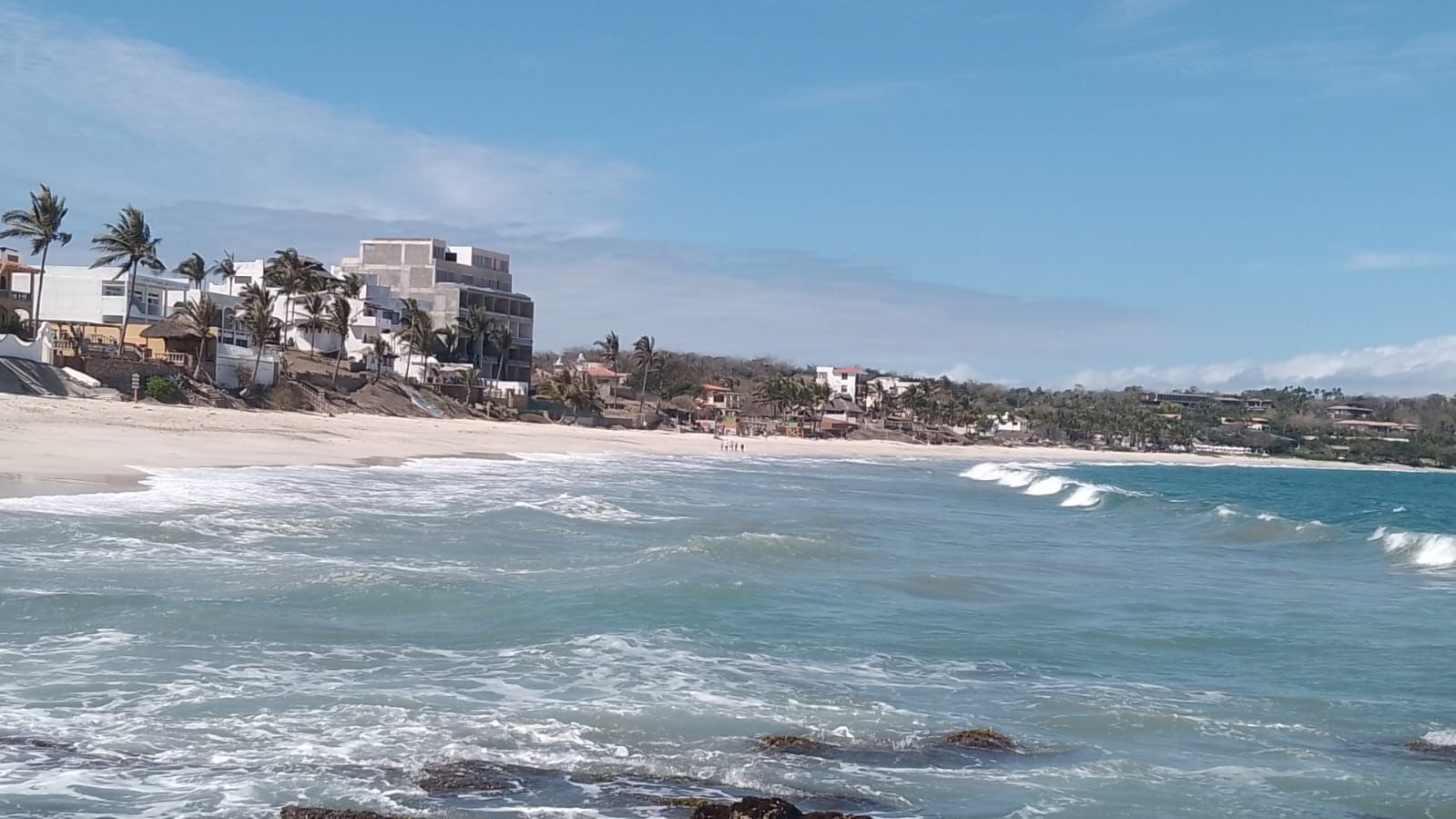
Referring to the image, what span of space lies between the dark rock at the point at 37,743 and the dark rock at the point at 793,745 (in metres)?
4.65

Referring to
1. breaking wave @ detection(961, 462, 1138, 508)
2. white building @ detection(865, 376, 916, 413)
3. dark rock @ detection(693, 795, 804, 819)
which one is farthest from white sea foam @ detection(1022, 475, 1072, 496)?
white building @ detection(865, 376, 916, 413)

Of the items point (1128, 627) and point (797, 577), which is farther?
point (797, 577)

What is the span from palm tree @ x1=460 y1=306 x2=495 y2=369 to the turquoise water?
57.7 meters

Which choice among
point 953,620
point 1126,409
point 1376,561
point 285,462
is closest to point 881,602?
point 953,620

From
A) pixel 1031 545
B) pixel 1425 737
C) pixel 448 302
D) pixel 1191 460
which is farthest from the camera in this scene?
pixel 1191 460

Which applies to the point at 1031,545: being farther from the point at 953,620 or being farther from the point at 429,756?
the point at 429,756

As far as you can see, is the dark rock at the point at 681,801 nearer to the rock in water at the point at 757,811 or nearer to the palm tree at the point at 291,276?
the rock in water at the point at 757,811

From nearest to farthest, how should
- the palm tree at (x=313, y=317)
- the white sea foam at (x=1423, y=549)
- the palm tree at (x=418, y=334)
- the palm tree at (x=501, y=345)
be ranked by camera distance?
the white sea foam at (x=1423, y=549) → the palm tree at (x=313, y=317) → the palm tree at (x=418, y=334) → the palm tree at (x=501, y=345)

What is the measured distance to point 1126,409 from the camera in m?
191

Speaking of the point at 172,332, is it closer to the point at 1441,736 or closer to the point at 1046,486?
the point at 1046,486

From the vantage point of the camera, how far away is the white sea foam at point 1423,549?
27297 millimetres

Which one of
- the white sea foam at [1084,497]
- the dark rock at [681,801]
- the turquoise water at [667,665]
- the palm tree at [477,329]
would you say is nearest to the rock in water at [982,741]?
the turquoise water at [667,665]

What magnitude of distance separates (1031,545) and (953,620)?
1133 cm

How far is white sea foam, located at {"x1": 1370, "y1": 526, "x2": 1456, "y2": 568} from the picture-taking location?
89.6ft
